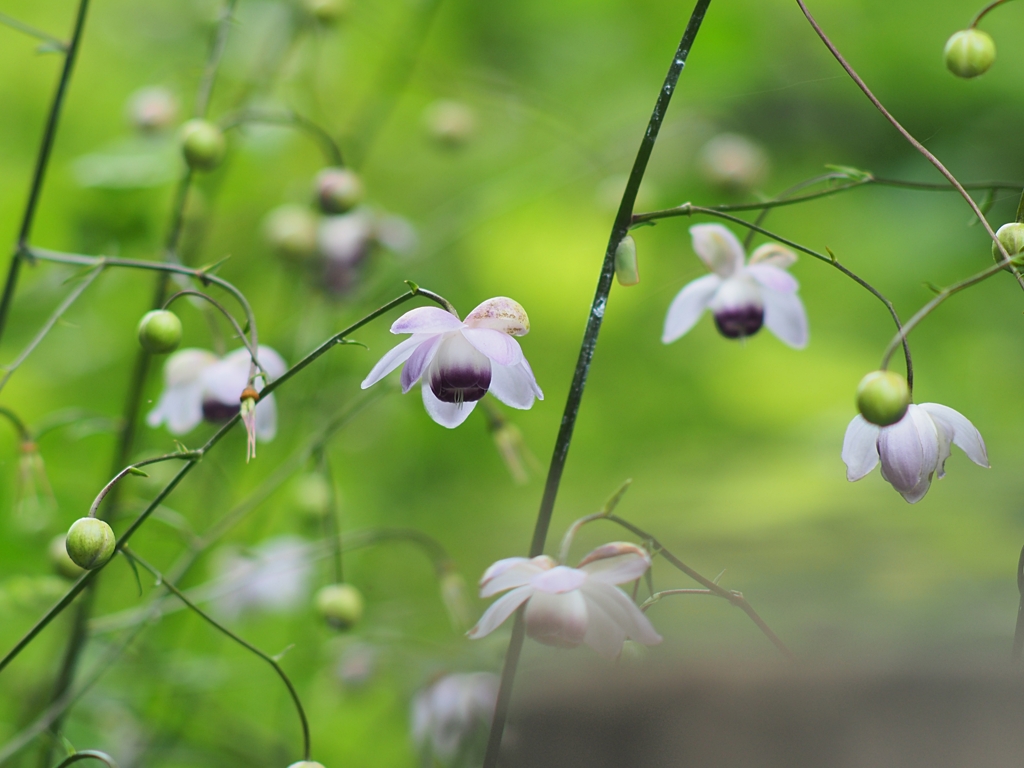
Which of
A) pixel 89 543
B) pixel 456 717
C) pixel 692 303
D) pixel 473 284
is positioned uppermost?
pixel 473 284

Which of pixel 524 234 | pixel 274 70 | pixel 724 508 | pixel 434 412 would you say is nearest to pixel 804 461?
pixel 724 508

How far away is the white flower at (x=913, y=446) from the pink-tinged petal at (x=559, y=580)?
15 centimetres

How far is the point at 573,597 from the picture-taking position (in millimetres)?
435

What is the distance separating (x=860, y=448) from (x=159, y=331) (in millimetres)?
400

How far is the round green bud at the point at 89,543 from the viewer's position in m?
0.43

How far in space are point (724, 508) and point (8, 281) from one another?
31.9 inches

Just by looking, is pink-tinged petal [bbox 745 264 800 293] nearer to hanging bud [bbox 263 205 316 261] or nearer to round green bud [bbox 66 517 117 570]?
round green bud [bbox 66 517 117 570]

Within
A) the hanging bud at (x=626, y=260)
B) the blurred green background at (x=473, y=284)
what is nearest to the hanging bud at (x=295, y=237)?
the blurred green background at (x=473, y=284)

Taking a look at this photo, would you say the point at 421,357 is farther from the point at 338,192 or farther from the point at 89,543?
the point at 338,192

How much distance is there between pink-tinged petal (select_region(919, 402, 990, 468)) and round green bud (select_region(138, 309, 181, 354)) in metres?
0.42

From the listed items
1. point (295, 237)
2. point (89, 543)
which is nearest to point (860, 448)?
point (89, 543)

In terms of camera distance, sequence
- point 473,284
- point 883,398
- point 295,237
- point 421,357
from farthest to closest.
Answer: point 473,284
point 295,237
point 421,357
point 883,398

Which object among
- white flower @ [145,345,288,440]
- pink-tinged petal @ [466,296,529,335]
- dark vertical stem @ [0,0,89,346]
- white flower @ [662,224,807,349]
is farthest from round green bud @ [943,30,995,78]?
dark vertical stem @ [0,0,89,346]

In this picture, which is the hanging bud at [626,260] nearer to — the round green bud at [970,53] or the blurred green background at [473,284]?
the round green bud at [970,53]
